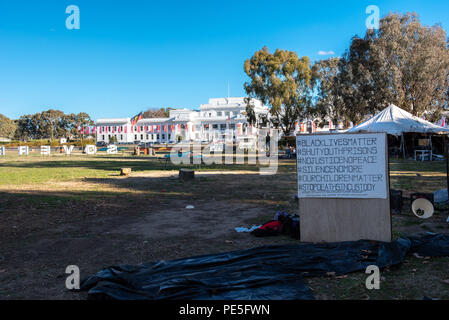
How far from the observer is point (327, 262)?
438cm

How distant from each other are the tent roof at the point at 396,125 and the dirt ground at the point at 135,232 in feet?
42.0

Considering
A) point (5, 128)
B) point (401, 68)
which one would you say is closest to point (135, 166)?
point (401, 68)

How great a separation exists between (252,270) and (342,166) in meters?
2.23

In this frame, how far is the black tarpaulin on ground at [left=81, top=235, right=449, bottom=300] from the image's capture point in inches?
141

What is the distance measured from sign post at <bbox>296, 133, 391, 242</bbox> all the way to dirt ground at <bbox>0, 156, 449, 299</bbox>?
663 millimetres

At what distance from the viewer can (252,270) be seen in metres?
4.21

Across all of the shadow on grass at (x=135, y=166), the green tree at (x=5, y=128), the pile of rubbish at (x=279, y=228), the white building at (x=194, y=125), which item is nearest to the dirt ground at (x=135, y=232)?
the pile of rubbish at (x=279, y=228)

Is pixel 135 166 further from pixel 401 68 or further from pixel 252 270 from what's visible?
pixel 401 68

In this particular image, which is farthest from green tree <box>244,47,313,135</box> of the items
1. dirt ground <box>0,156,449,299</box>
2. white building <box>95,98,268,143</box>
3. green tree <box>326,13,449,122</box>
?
white building <box>95,98,268,143</box>

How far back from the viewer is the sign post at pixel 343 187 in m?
5.18

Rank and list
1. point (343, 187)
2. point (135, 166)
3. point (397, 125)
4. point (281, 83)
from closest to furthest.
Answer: point (343, 187), point (397, 125), point (135, 166), point (281, 83)

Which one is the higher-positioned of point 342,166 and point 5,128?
point 5,128
